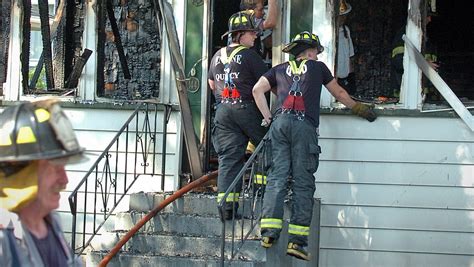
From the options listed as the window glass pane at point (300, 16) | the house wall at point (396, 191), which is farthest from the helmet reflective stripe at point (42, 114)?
the window glass pane at point (300, 16)

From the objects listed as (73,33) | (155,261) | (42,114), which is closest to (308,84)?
(155,261)

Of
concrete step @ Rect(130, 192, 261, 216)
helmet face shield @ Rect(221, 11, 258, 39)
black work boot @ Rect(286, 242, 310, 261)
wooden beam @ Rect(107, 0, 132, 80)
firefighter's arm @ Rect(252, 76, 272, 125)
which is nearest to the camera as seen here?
black work boot @ Rect(286, 242, 310, 261)

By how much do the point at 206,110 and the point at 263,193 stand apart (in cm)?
161

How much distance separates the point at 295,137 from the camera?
761 centimetres

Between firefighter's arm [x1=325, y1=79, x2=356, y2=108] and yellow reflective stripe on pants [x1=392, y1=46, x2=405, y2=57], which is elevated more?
yellow reflective stripe on pants [x1=392, y1=46, x2=405, y2=57]

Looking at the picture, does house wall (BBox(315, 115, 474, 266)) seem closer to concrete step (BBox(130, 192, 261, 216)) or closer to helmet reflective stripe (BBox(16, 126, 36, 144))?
concrete step (BBox(130, 192, 261, 216))

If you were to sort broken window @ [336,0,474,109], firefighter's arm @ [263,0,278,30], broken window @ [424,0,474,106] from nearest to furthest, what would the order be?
firefighter's arm @ [263,0,278,30] < broken window @ [336,0,474,109] < broken window @ [424,0,474,106]

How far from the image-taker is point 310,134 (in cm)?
764

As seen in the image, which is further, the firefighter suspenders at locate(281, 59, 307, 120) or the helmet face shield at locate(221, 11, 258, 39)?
the helmet face shield at locate(221, 11, 258, 39)

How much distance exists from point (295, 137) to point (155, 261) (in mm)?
1651

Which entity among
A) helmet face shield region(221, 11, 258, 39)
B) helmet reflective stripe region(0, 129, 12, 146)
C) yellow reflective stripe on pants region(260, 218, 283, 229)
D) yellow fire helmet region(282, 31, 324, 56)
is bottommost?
yellow reflective stripe on pants region(260, 218, 283, 229)

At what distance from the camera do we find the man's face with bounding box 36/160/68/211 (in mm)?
3520

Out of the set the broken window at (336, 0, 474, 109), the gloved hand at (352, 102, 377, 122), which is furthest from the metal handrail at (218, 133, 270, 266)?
the broken window at (336, 0, 474, 109)

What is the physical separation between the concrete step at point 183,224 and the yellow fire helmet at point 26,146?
4558mm
